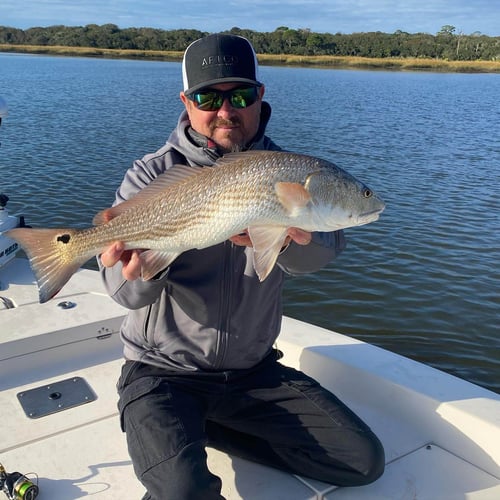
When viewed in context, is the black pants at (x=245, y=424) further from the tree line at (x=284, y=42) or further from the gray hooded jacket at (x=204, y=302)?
the tree line at (x=284, y=42)

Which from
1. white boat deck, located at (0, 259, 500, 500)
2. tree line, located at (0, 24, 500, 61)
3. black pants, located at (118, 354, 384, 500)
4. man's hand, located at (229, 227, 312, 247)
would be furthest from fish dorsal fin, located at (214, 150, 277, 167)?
tree line, located at (0, 24, 500, 61)

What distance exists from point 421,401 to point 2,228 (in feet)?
13.2

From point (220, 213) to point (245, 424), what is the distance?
131cm

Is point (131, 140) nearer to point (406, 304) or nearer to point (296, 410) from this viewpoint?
point (406, 304)

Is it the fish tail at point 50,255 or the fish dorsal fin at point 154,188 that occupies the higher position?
the fish dorsal fin at point 154,188

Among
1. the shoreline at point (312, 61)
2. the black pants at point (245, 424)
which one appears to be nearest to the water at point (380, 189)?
the black pants at point (245, 424)

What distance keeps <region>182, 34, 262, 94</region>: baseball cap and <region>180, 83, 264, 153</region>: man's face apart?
6 centimetres

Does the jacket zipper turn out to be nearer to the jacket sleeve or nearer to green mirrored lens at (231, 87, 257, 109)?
the jacket sleeve

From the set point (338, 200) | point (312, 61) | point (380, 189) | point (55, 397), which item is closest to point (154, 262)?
point (338, 200)

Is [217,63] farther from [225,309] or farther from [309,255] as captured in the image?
[225,309]

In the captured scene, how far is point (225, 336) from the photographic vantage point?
3.15m

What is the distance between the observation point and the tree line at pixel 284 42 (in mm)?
91625

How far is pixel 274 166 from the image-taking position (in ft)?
8.48

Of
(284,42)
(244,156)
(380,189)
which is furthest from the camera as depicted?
(284,42)
